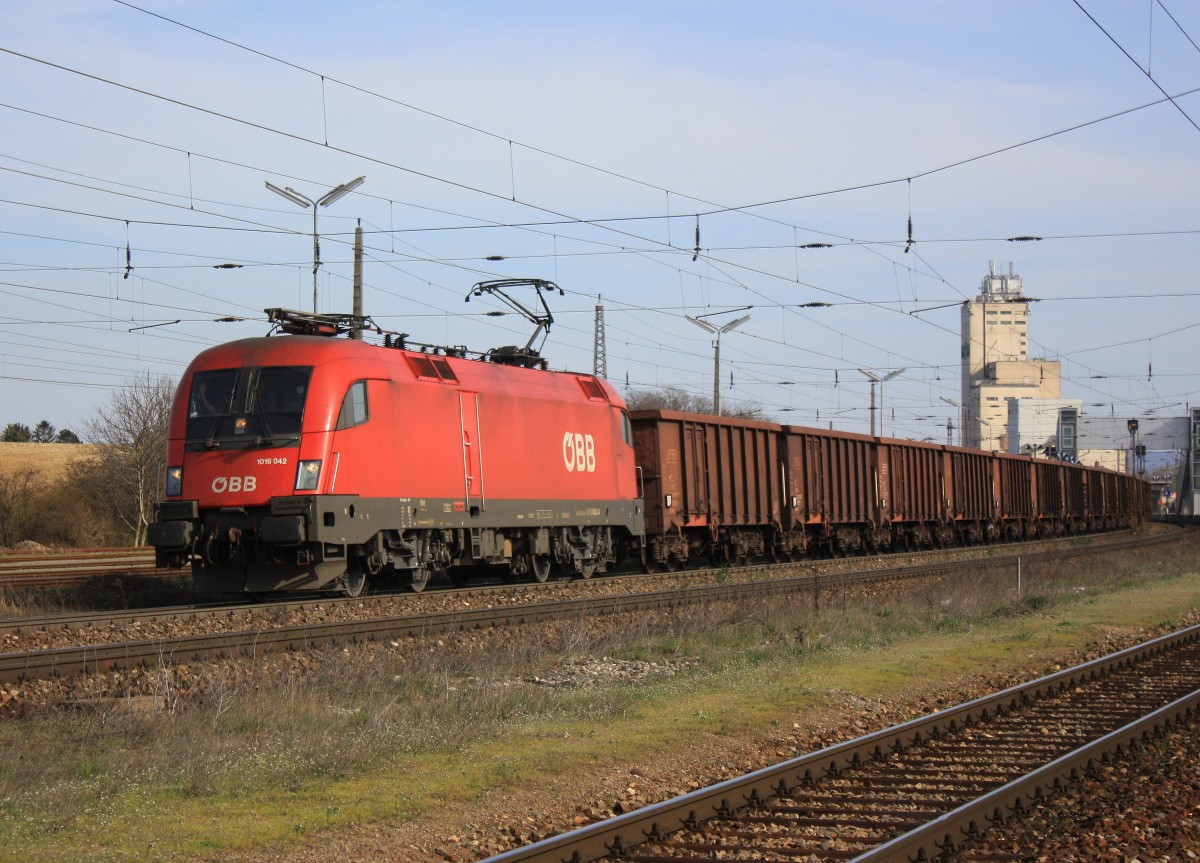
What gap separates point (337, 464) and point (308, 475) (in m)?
0.47

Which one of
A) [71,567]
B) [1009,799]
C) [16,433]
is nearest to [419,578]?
[71,567]

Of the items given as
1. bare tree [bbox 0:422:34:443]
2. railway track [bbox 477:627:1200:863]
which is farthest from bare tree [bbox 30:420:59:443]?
railway track [bbox 477:627:1200:863]

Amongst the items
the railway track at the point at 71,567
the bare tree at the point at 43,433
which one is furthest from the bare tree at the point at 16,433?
the railway track at the point at 71,567

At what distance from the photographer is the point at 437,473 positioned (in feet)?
64.9

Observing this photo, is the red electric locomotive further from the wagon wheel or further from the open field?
the open field

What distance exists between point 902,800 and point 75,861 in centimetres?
505

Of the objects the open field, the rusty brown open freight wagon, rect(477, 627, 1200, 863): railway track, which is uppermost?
the open field

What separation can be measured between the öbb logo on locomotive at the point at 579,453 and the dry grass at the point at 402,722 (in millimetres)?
5258

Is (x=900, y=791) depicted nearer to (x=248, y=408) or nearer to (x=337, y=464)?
(x=337, y=464)

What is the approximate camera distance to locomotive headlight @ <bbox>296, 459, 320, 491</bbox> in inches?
678

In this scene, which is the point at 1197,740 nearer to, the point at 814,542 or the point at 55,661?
the point at 55,661

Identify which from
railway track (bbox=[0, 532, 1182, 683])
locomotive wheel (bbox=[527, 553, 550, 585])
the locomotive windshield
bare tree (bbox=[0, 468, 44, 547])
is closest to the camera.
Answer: railway track (bbox=[0, 532, 1182, 683])

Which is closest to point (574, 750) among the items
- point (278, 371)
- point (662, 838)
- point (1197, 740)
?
point (662, 838)

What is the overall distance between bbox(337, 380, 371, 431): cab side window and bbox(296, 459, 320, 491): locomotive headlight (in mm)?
669
